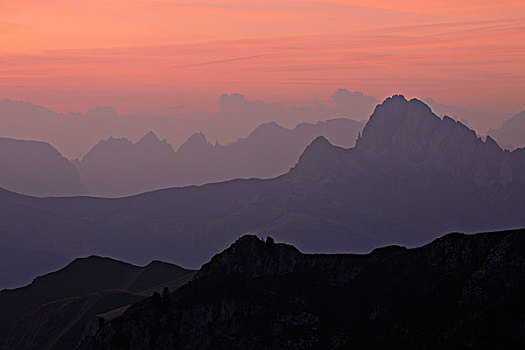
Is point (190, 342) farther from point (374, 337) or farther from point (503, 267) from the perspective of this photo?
point (503, 267)

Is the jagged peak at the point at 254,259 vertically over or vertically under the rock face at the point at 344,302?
over

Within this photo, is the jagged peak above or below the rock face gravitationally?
above

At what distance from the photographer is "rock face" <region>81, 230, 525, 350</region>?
130 m

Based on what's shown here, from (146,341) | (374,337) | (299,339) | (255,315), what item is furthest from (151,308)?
(374,337)

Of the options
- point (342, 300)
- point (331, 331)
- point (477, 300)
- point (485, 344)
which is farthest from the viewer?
point (342, 300)

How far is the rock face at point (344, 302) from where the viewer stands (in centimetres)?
13038

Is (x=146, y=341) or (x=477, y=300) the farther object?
(x=146, y=341)

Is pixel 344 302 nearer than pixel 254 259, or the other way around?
pixel 344 302

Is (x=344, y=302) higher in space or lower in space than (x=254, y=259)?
lower

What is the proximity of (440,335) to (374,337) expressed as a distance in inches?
483

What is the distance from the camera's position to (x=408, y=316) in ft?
451

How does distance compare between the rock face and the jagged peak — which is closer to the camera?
the rock face

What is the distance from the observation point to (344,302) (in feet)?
506

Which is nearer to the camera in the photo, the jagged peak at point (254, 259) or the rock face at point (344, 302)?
the rock face at point (344, 302)
